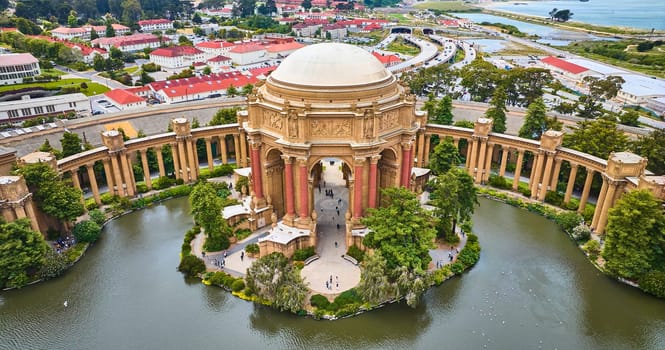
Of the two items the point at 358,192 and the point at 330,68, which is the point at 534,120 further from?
the point at 330,68

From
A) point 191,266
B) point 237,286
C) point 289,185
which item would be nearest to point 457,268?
point 289,185

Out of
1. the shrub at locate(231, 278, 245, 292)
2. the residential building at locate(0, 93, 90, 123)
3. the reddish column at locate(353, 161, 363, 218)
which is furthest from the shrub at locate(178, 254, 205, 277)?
the residential building at locate(0, 93, 90, 123)

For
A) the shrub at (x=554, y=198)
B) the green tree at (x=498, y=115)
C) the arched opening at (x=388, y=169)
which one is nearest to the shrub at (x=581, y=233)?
the shrub at (x=554, y=198)

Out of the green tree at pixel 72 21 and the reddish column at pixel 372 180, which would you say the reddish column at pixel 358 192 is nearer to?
the reddish column at pixel 372 180

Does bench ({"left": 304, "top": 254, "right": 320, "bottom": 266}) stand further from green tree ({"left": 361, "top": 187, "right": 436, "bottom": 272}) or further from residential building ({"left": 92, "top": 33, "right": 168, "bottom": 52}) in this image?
residential building ({"left": 92, "top": 33, "right": 168, "bottom": 52})

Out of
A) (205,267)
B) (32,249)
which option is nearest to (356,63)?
(205,267)

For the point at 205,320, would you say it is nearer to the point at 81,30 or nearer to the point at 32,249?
the point at 32,249
